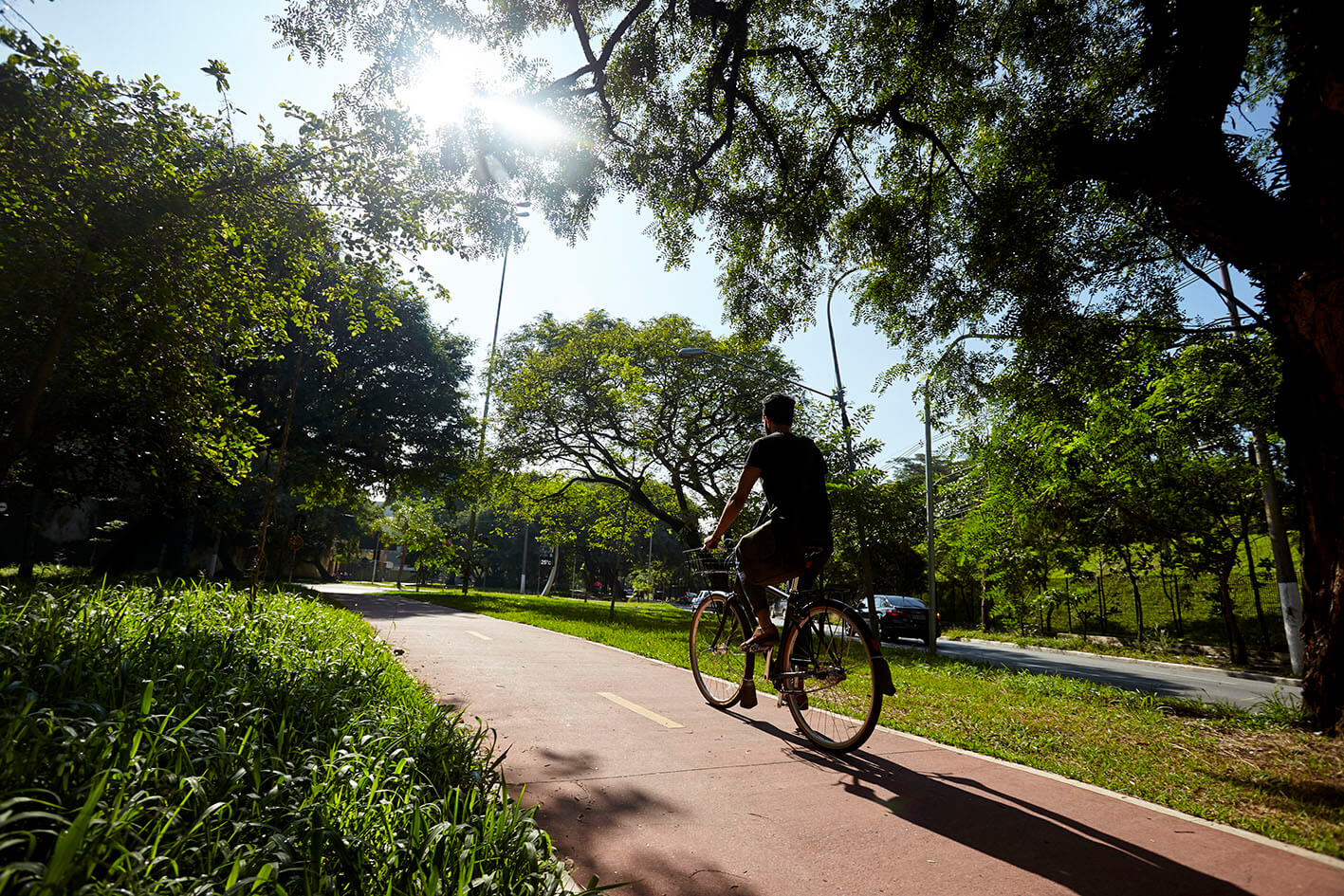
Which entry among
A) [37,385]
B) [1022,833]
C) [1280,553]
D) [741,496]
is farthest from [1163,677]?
[37,385]

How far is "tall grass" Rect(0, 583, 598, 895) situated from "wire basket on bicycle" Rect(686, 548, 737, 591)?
2.25 m

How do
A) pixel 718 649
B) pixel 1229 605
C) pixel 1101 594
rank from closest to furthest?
pixel 718 649
pixel 1229 605
pixel 1101 594

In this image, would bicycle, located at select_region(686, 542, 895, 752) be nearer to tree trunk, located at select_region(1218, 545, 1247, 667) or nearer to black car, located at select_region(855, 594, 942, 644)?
tree trunk, located at select_region(1218, 545, 1247, 667)

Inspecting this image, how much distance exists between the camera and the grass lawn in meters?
3.10

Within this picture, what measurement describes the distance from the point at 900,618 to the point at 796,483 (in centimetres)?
1788

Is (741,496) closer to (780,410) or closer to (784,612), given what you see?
(780,410)

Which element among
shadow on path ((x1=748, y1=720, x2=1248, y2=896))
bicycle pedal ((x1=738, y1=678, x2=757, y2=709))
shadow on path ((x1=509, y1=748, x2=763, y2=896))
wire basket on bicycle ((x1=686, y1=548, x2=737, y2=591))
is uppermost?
wire basket on bicycle ((x1=686, y1=548, x2=737, y2=591))

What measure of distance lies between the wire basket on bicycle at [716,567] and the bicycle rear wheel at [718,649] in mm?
166

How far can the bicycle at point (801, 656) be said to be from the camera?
3891mm

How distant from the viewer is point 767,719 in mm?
4816

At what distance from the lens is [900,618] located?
20.2 meters

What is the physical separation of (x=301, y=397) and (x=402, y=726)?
23.6m

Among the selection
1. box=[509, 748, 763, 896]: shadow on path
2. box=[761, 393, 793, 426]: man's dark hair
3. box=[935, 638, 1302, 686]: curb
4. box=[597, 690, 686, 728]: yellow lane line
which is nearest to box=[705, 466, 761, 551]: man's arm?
box=[761, 393, 793, 426]: man's dark hair

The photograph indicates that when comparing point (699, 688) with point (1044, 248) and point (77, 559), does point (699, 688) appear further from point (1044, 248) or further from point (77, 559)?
point (77, 559)
